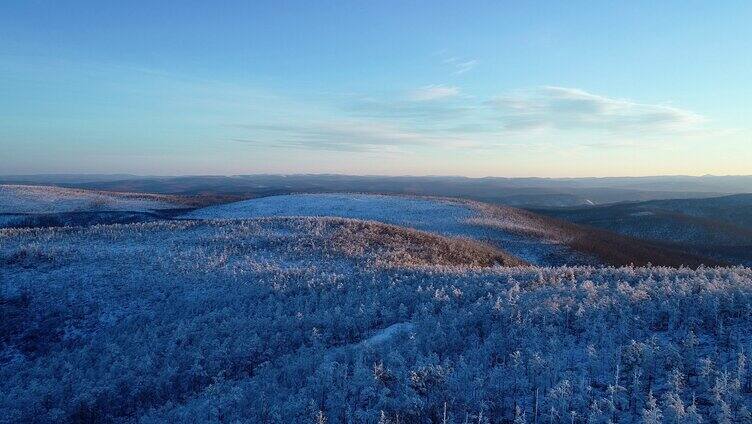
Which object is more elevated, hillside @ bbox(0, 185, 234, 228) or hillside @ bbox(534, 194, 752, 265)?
hillside @ bbox(0, 185, 234, 228)

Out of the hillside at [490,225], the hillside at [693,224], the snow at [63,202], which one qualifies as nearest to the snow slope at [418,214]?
the hillside at [490,225]

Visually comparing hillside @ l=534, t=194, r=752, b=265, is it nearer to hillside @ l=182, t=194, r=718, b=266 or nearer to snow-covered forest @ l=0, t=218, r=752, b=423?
hillside @ l=182, t=194, r=718, b=266

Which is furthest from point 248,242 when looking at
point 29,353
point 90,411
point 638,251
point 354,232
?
point 638,251

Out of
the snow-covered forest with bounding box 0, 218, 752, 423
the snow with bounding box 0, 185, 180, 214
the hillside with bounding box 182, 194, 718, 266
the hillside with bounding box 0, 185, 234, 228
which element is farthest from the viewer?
the snow with bounding box 0, 185, 180, 214

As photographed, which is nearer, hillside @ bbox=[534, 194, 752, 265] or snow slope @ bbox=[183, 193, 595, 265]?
snow slope @ bbox=[183, 193, 595, 265]

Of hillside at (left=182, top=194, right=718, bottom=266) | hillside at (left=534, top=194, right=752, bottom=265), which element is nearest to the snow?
hillside at (left=182, top=194, right=718, bottom=266)

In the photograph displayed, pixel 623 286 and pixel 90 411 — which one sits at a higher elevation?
Answer: pixel 623 286

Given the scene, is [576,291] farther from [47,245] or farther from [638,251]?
[638,251]
